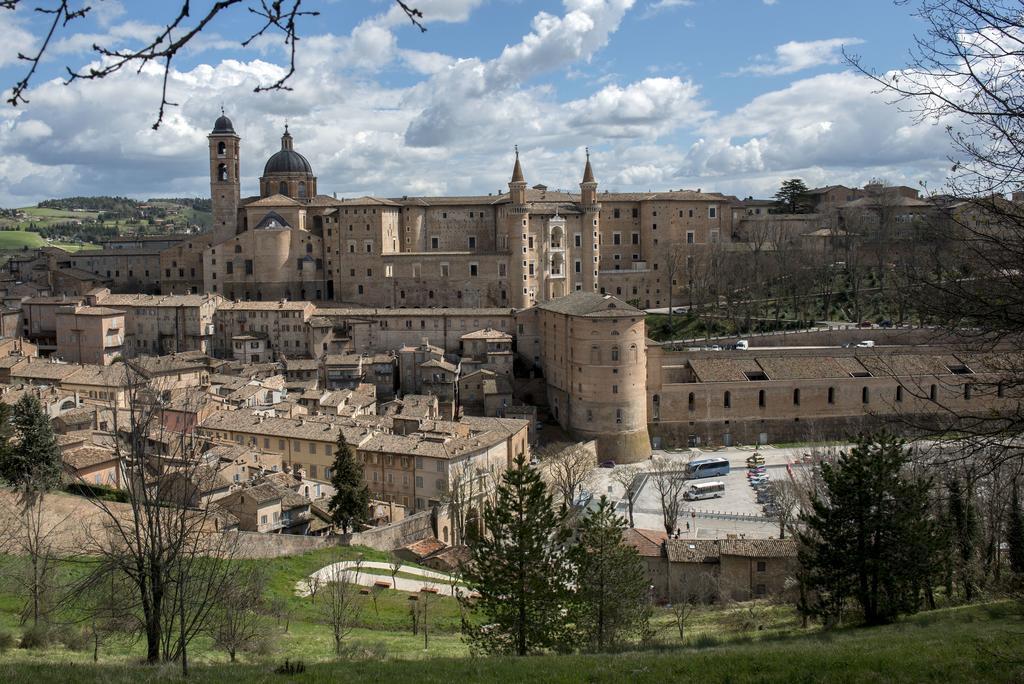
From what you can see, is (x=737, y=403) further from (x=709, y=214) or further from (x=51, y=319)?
(x=51, y=319)

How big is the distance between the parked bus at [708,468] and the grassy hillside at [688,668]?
84.3ft

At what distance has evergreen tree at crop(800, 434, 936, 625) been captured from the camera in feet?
56.1

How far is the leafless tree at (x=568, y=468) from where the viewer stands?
31.4 metres

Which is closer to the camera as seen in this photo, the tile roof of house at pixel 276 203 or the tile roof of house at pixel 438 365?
the tile roof of house at pixel 438 365

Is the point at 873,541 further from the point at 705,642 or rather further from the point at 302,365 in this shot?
the point at 302,365

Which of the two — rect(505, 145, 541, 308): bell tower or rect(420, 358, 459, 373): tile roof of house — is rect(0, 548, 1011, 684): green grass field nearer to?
rect(420, 358, 459, 373): tile roof of house

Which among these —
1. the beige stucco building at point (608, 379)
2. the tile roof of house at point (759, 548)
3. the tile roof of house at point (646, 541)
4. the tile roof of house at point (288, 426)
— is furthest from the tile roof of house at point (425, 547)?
the beige stucco building at point (608, 379)

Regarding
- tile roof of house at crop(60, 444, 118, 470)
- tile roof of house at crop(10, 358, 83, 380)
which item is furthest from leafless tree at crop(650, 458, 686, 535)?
tile roof of house at crop(10, 358, 83, 380)

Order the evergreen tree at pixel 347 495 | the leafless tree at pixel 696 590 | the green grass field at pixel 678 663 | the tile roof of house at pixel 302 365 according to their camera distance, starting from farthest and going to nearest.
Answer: the tile roof of house at pixel 302 365
the evergreen tree at pixel 347 495
the leafless tree at pixel 696 590
the green grass field at pixel 678 663

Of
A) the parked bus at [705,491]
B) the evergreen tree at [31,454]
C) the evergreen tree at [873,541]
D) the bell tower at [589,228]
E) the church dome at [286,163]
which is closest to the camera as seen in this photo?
the evergreen tree at [873,541]

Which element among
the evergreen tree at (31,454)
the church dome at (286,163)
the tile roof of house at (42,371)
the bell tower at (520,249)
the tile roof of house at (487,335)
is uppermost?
the church dome at (286,163)

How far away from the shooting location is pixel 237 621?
14805 mm

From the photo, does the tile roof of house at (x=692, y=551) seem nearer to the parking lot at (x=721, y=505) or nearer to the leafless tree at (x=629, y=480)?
the parking lot at (x=721, y=505)

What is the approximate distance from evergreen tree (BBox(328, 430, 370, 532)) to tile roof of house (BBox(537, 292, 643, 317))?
1520 cm
